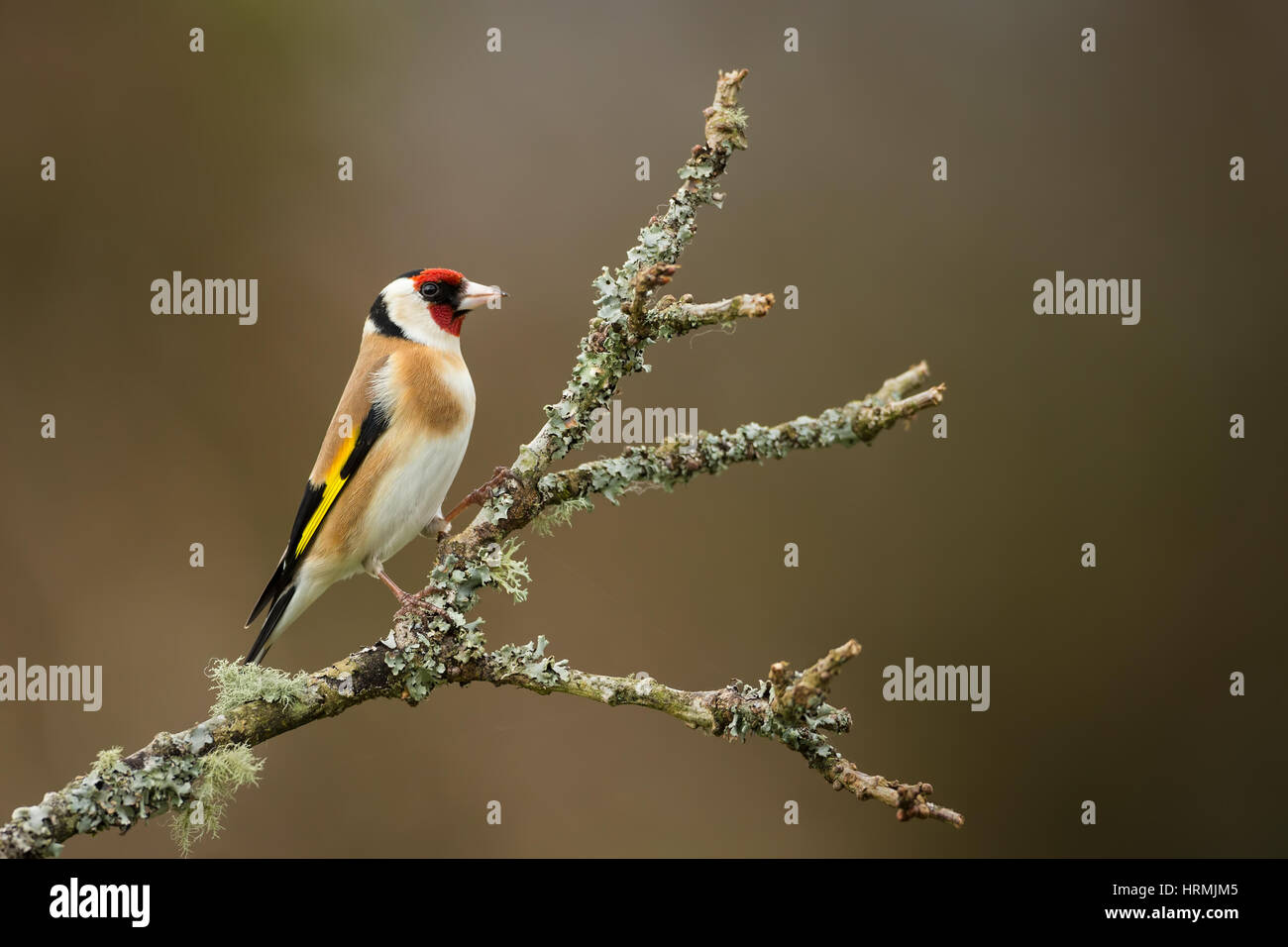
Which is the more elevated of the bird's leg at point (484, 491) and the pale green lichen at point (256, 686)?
the bird's leg at point (484, 491)

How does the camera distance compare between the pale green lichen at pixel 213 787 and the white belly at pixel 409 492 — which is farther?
the white belly at pixel 409 492

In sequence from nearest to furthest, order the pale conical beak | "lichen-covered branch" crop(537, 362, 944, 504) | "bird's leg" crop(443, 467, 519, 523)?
"lichen-covered branch" crop(537, 362, 944, 504) → "bird's leg" crop(443, 467, 519, 523) → the pale conical beak

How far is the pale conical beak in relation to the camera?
259 centimetres

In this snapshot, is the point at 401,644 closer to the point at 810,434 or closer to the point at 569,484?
the point at 569,484

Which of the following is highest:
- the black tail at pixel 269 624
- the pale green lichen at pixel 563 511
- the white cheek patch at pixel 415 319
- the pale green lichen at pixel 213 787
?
the white cheek patch at pixel 415 319

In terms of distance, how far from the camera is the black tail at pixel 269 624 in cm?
248

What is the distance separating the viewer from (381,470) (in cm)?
252

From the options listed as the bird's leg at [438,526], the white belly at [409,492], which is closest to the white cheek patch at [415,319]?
the white belly at [409,492]

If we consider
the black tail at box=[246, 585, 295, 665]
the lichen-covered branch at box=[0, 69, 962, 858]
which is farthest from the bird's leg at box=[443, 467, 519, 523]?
the black tail at box=[246, 585, 295, 665]

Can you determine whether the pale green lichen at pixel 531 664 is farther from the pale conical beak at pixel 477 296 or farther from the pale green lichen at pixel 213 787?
the pale conical beak at pixel 477 296

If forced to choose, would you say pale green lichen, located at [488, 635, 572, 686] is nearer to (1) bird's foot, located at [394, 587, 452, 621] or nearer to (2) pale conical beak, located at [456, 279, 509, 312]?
(1) bird's foot, located at [394, 587, 452, 621]

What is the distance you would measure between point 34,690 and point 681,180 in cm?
330

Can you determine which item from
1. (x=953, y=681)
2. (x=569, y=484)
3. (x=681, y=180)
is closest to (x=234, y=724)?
(x=569, y=484)

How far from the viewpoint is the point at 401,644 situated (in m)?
1.98
